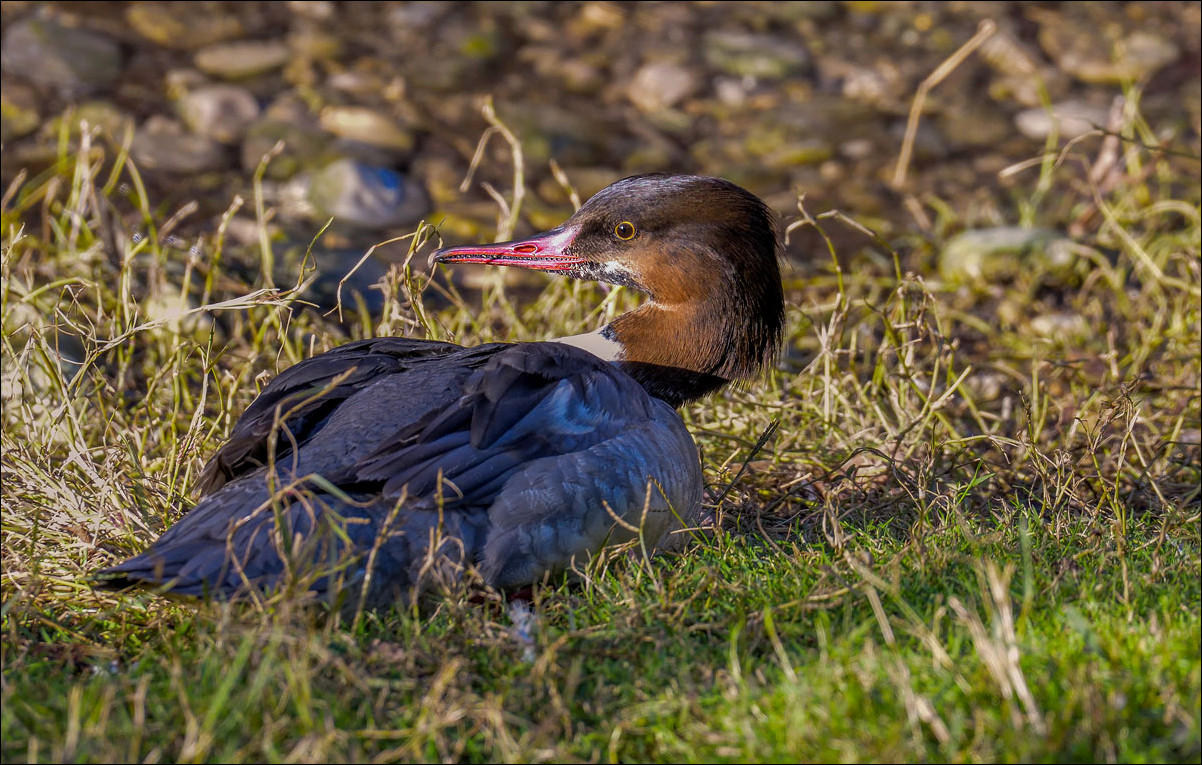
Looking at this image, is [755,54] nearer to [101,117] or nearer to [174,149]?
[174,149]

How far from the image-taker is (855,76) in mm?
7789

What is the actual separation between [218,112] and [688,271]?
13.5ft

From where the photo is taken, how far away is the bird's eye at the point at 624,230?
12.4ft

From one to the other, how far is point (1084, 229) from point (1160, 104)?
5.14 ft

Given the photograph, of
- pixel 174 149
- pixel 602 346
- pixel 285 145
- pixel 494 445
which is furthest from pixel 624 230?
pixel 174 149

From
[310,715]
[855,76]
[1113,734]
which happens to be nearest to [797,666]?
[1113,734]

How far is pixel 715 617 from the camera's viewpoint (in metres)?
2.85

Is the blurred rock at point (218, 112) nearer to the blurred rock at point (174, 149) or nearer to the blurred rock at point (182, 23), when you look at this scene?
the blurred rock at point (174, 149)

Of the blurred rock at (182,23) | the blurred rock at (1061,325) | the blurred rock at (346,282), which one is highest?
the blurred rock at (182,23)

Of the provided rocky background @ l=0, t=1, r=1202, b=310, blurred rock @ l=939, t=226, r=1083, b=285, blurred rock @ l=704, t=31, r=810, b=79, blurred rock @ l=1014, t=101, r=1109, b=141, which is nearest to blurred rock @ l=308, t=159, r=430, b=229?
rocky background @ l=0, t=1, r=1202, b=310

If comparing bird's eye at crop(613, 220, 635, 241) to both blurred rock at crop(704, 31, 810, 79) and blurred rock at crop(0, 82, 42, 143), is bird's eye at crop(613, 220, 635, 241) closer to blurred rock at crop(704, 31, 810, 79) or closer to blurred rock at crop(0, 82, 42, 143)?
blurred rock at crop(0, 82, 42, 143)

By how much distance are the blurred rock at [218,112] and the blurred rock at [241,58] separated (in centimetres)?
25

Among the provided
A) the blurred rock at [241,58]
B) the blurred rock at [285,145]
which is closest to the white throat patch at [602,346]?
the blurred rock at [285,145]

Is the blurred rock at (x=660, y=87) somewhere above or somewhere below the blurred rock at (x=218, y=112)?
above
